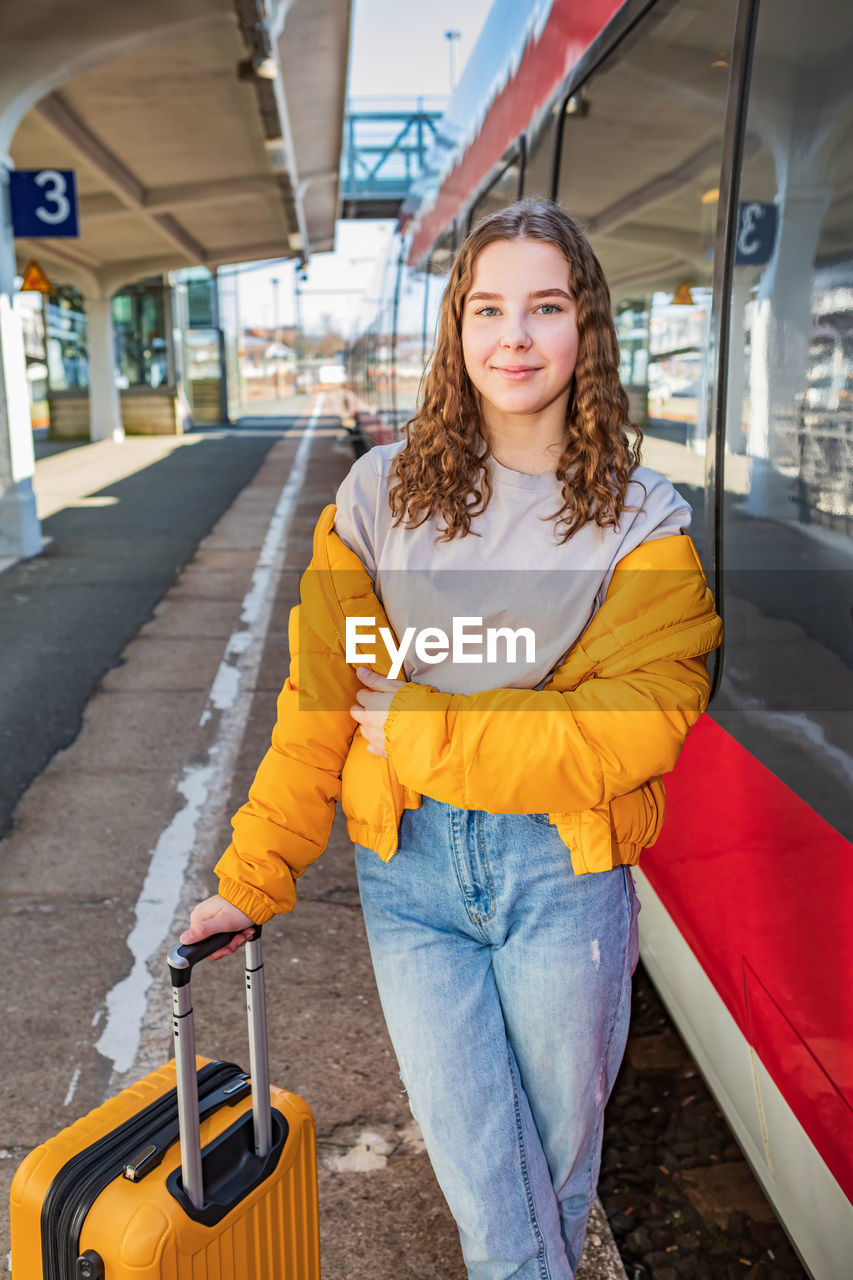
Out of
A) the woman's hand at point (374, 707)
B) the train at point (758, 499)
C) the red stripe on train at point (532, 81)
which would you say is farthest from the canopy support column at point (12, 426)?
the woman's hand at point (374, 707)

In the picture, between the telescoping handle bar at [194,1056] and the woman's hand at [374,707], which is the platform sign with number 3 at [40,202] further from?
the telescoping handle bar at [194,1056]

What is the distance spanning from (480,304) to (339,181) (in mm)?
24410

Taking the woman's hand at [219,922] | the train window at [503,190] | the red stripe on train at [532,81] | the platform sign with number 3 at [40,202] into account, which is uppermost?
the platform sign with number 3 at [40,202]

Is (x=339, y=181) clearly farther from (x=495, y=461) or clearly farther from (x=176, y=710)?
(x=495, y=461)

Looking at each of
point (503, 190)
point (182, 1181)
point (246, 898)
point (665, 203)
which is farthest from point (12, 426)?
point (182, 1181)

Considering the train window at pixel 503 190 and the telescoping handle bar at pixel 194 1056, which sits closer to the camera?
the telescoping handle bar at pixel 194 1056

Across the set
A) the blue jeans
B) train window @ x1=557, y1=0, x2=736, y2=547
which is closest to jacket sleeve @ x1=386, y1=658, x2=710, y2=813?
the blue jeans

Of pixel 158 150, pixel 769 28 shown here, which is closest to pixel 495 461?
pixel 769 28

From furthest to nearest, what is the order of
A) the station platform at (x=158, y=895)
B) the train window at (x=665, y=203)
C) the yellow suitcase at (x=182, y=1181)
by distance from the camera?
the station platform at (x=158, y=895), the train window at (x=665, y=203), the yellow suitcase at (x=182, y=1181)

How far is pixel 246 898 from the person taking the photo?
5.68ft

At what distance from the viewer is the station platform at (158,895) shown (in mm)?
2643

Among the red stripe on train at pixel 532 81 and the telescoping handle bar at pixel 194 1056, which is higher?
the red stripe on train at pixel 532 81

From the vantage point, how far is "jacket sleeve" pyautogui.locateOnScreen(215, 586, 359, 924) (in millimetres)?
1740

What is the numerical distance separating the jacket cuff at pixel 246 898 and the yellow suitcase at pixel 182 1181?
0.20ft
